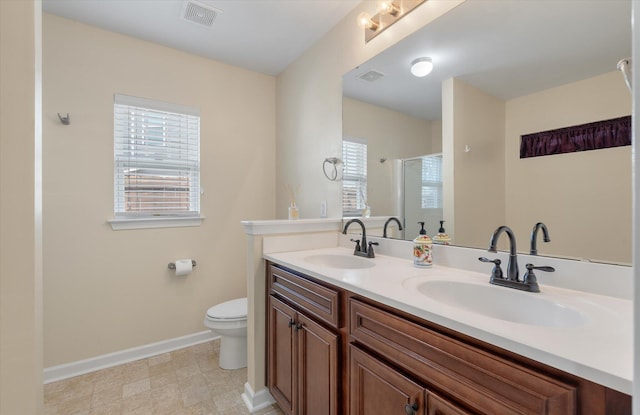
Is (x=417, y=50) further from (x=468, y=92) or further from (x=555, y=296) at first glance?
(x=555, y=296)

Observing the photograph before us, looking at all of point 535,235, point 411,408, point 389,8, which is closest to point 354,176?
point 389,8

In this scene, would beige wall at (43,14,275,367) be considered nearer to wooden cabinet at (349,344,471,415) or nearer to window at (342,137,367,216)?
window at (342,137,367,216)

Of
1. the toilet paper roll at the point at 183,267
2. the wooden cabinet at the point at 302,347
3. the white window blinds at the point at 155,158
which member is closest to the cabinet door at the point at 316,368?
the wooden cabinet at the point at 302,347

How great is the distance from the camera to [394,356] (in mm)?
945

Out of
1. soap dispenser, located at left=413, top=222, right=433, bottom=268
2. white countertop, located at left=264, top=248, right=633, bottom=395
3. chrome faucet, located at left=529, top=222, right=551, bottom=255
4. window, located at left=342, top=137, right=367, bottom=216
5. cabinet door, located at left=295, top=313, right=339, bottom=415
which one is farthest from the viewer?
window, located at left=342, top=137, right=367, bottom=216

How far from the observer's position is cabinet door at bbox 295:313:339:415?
3.96 ft

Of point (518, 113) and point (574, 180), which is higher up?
point (518, 113)

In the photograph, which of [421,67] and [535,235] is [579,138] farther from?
[421,67]

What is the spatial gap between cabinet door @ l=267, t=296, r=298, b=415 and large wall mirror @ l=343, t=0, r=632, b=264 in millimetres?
850

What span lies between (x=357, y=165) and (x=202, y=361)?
1.97 m

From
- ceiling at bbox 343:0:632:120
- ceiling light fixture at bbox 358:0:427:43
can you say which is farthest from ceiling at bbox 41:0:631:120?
ceiling light fixture at bbox 358:0:427:43

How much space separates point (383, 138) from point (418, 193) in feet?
1.55

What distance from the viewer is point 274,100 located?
119 inches

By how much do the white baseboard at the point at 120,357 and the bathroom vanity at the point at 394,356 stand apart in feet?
3.81
